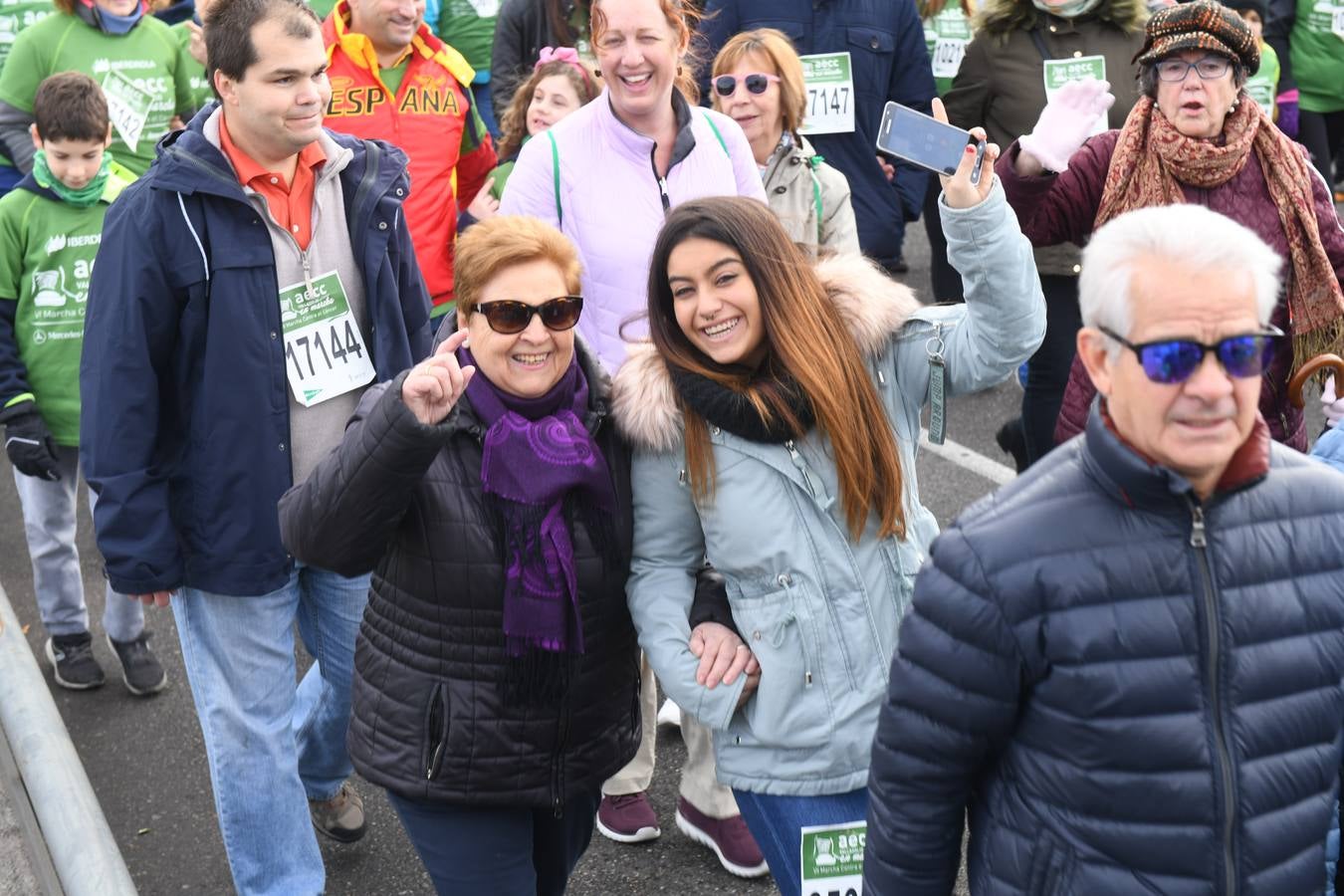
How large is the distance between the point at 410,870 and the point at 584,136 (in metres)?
1.91

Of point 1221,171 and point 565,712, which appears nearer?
point 565,712

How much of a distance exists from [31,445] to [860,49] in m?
3.32

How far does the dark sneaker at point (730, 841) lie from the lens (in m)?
4.24

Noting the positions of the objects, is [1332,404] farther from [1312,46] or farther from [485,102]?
[1312,46]

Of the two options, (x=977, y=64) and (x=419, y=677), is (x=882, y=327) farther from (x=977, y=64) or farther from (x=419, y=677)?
(x=977, y=64)

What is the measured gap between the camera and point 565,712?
3.19m

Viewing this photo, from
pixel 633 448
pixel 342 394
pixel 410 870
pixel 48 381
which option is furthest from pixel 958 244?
pixel 48 381

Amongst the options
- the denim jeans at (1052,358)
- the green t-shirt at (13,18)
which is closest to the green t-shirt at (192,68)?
the green t-shirt at (13,18)

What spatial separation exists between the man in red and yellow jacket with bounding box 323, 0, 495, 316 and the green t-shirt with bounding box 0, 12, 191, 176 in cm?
139

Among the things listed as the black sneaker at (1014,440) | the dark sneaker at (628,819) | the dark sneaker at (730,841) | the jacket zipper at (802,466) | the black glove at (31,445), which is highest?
the jacket zipper at (802,466)

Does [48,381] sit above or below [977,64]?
below

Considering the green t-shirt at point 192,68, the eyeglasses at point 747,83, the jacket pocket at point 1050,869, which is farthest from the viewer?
the green t-shirt at point 192,68

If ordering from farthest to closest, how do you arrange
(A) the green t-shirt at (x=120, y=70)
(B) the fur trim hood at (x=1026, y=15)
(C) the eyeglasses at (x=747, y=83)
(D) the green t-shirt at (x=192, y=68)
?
(D) the green t-shirt at (x=192, y=68)
(A) the green t-shirt at (x=120, y=70)
(B) the fur trim hood at (x=1026, y=15)
(C) the eyeglasses at (x=747, y=83)

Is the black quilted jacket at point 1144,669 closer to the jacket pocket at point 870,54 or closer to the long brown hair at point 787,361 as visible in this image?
the long brown hair at point 787,361
